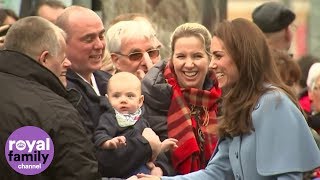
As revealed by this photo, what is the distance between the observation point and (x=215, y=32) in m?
7.11

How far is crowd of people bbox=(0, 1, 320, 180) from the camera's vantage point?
675 cm

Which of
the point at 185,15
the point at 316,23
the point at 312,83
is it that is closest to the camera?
the point at 312,83

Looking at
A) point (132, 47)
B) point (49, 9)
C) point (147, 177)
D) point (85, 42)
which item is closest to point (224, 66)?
point (147, 177)

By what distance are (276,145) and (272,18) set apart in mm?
3942

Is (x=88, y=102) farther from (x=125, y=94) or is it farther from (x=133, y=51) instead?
(x=133, y=51)

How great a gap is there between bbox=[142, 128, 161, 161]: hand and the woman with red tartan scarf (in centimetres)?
24

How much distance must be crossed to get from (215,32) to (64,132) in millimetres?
1091

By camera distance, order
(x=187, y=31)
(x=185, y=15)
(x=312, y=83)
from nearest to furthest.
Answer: (x=187, y=31) < (x=312, y=83) < (x=185, y=15)

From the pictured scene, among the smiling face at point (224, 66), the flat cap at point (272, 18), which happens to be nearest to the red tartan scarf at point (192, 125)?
the smiling face at point (224, 66)

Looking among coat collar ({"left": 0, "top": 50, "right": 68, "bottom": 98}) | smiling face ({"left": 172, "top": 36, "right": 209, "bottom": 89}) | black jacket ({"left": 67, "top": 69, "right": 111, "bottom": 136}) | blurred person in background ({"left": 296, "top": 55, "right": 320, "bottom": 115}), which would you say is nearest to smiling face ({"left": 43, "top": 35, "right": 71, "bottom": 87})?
coat collar ({"left": 0, "top": 50, "right": 68, "bottom": 98})

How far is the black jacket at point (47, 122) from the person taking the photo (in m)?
6.67

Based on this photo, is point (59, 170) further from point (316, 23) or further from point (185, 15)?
point (316, 23)

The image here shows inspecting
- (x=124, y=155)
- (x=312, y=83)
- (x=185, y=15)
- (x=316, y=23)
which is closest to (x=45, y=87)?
(x=124, y=155)

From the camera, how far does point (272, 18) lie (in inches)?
417
